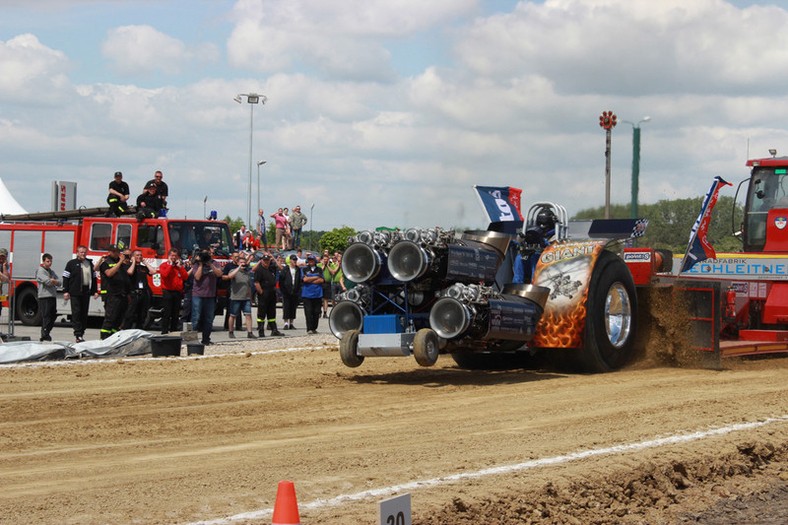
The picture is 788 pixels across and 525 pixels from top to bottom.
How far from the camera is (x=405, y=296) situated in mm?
11898

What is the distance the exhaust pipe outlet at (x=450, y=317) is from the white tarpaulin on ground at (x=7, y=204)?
69.9 feet

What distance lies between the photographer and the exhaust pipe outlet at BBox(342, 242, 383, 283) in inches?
465

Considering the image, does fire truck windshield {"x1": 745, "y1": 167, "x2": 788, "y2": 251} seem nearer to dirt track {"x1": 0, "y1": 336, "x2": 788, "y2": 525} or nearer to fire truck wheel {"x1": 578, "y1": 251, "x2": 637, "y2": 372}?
dirt track {"x1": 0, "y1": 336, "x2": 788, "y2": 525}

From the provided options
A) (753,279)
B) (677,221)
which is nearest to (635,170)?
(677,221)

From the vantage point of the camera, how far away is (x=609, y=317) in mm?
13203

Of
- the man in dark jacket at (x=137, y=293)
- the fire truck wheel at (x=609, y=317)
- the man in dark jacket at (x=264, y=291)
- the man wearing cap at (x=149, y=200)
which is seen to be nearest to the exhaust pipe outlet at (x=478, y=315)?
the fire truck wheel at (x=609, y=317)

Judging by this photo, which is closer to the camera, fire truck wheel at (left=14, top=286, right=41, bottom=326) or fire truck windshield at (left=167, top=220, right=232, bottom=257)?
fire truck windshield at (left=167, top=220, right=232, bottom=257)

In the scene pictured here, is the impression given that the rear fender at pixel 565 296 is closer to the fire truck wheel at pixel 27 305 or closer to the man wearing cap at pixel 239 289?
the man wearing cap at pixel 239 289

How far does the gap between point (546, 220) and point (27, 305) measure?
580 inches

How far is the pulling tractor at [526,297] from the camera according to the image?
11.6m

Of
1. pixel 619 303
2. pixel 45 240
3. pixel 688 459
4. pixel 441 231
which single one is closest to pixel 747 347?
pixel 619 303

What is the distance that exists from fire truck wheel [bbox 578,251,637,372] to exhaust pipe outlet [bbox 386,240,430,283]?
2.16 m

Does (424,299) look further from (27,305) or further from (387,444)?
(27,305)

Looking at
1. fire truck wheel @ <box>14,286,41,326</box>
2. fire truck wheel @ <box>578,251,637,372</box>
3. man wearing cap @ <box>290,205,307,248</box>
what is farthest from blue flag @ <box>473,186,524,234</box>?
man wearing cap @ <box>290,205,307,248</box>
